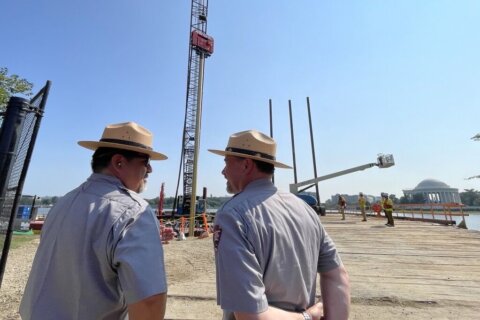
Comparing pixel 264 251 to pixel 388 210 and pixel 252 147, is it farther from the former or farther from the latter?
pixel 388 210

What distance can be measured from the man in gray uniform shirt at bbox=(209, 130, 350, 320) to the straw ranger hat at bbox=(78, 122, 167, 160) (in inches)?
18.9

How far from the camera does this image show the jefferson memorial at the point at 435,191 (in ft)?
280

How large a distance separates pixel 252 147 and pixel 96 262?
3.19 feet

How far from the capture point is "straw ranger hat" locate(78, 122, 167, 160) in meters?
1.62

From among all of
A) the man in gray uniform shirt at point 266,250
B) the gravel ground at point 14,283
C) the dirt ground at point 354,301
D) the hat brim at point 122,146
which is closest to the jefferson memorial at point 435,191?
the dirt ground at point 354,301

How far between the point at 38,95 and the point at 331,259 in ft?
11.7

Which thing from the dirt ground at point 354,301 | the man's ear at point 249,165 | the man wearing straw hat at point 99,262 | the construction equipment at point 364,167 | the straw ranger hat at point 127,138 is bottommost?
the dirt ground at point 354,301

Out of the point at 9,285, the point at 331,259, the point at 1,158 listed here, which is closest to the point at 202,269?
the point at 9,285

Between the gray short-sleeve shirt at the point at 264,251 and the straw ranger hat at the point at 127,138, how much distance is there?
605mm

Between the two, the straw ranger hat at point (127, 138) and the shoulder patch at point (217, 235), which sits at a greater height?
the straw ranger hat at point (127, 138)

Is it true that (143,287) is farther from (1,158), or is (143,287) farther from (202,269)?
(202,269)

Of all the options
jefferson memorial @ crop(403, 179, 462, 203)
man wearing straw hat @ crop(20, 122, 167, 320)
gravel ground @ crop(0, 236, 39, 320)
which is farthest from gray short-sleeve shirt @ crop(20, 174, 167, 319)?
jefferson memorial @ crop(403, 179, 462, 203)

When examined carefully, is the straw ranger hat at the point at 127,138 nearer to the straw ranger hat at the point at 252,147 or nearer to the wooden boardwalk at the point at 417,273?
the straw ranger hat at the point at 252,147

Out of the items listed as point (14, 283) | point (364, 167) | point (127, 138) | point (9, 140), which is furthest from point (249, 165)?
point (364, 167)
